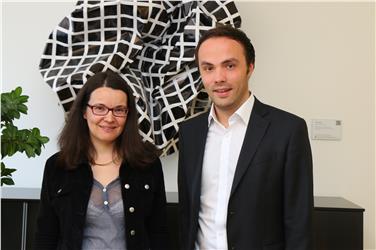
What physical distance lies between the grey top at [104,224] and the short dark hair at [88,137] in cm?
18

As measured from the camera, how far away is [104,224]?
4.95ft

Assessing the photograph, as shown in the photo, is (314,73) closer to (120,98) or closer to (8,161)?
(120,98)

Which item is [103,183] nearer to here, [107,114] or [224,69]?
[107,114]

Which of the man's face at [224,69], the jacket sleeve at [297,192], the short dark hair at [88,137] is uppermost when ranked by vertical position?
the man's face at [224,69]

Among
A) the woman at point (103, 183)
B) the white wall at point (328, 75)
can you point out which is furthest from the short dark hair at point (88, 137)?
the white wall at point (328, 75)

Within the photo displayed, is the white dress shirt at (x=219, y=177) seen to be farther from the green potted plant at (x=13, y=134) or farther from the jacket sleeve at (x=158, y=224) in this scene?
the green potted plant at (x=13, y=134)

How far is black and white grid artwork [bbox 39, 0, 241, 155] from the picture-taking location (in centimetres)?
243

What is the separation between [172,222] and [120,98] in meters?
0.94

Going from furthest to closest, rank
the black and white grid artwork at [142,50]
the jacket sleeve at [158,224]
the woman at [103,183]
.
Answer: the black and white grid artwork at [142,50], the jacket sleeve at [158,224], the woman at [103,183]

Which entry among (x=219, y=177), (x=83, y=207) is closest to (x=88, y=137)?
(x=83, y=207)

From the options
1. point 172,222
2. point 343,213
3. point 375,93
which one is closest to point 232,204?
point 172,222

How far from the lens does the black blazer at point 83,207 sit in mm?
1519

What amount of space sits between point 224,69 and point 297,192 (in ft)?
1.69

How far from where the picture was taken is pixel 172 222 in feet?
7.35
